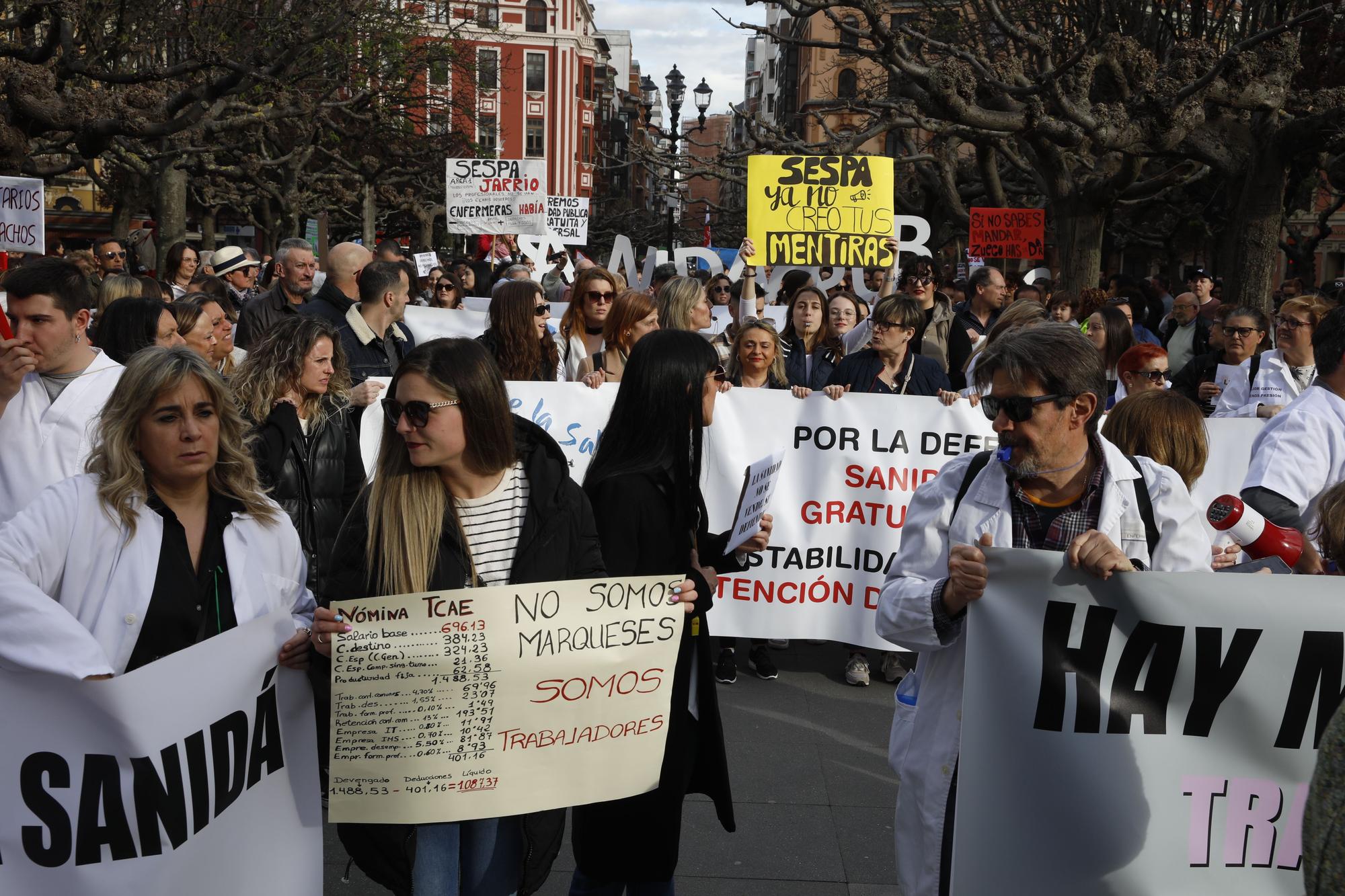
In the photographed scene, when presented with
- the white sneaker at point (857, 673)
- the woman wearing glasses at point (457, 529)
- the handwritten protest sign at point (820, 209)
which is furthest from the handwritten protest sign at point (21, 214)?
the woman wearing glasses at point (457, 529)

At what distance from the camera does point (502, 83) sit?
3095 inches

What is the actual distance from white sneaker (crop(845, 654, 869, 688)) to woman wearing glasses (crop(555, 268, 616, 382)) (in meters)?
2.20

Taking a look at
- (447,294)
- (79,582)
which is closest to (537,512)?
(79,582)

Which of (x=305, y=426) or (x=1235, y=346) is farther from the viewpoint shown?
(x=1235, y=346)

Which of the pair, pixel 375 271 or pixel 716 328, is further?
pixel 716 328

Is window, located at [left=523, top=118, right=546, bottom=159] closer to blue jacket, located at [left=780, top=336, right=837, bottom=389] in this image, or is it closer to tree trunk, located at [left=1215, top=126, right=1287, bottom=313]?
tree trunk, located at [left=1215, top=126, right=1287, bottom=313]

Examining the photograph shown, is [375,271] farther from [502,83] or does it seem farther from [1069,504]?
[502,83]

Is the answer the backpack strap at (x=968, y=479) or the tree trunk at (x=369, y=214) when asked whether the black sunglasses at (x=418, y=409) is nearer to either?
the backpack strap at (x=968, y=479)

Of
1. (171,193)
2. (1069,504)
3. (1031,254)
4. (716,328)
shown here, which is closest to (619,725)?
(1069,504)

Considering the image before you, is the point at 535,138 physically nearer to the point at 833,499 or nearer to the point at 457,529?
the point at 833,499

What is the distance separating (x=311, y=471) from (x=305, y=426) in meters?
0.20

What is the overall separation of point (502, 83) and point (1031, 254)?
66.2 m

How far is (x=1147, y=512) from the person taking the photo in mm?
2814

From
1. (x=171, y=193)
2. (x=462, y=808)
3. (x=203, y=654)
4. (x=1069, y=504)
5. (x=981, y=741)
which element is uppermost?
(x=171, y=193)
